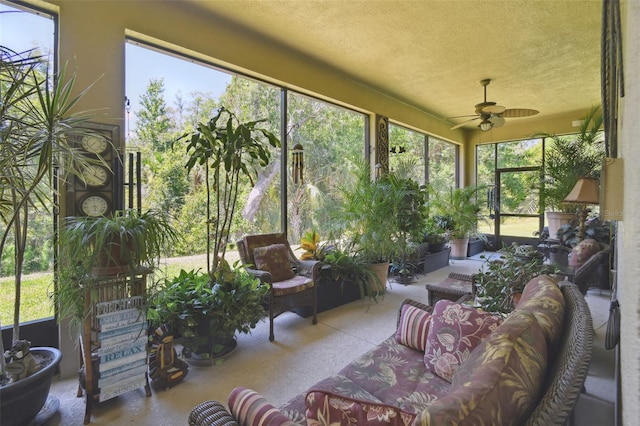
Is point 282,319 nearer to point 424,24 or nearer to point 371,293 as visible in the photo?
point 371,293

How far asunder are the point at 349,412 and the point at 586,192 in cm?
399

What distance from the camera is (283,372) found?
8.08ft

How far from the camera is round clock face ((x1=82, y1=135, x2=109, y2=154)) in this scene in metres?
2.49

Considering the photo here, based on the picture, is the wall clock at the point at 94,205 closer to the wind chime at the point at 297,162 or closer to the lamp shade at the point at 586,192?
the wind chime at the point at 297,162

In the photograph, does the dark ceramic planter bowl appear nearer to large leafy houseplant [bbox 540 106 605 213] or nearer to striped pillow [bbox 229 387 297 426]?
striped pillow [bbox 229 387 297 426]

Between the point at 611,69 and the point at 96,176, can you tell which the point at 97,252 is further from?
the point at 611,69

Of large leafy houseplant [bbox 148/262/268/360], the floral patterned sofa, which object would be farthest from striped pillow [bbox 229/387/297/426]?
large leafy houseplant [bbox 148/262/268/360]

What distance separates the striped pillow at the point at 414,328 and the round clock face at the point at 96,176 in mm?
2501

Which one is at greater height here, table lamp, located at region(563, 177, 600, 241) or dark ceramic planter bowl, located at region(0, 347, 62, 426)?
table lamp, located at region(563, 177, 600, 241)

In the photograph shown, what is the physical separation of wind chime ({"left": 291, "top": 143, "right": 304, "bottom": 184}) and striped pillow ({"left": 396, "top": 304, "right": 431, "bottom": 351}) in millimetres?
2510

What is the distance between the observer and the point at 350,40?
3.77 m

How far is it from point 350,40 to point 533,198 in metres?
6.24

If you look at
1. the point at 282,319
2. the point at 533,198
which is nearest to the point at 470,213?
the point at 533,198

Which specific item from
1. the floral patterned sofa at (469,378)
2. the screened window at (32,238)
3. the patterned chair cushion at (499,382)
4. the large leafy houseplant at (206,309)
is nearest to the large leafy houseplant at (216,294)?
the large leafy houseplant at (206,309)
